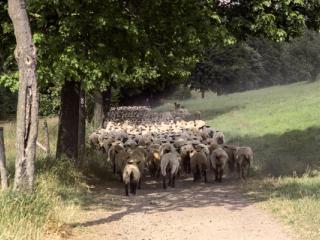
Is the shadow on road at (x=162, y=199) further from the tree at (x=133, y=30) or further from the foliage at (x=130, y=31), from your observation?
the foliage at (x=130, y=31)

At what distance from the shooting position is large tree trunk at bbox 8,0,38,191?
8609mm

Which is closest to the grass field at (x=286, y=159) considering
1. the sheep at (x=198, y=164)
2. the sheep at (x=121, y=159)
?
the sheep at (x=198, y=164)

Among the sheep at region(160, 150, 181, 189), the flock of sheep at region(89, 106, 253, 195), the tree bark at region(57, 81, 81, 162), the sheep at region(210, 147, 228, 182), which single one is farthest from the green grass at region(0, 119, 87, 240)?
the sheep at region(210, 147, 228, 182)

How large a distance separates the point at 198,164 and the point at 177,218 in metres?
6.13

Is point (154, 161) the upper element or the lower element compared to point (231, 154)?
lower

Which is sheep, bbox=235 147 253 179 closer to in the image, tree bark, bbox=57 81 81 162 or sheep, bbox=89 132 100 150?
tree bark, bbox=57 81 81 162

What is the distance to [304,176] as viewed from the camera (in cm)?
1487

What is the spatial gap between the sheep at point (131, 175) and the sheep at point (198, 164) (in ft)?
8.37

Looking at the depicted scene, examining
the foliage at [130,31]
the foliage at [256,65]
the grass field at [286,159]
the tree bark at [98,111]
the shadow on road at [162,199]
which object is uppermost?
the foliage at [256,65]

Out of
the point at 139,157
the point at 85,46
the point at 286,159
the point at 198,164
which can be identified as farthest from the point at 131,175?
the point at 286,159

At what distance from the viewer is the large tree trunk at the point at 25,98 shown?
8609mm

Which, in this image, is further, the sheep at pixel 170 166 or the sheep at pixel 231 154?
the sheep at pixel 231 154

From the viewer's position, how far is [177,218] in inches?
409

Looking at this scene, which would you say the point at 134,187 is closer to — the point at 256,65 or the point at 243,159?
the point at 243,159
